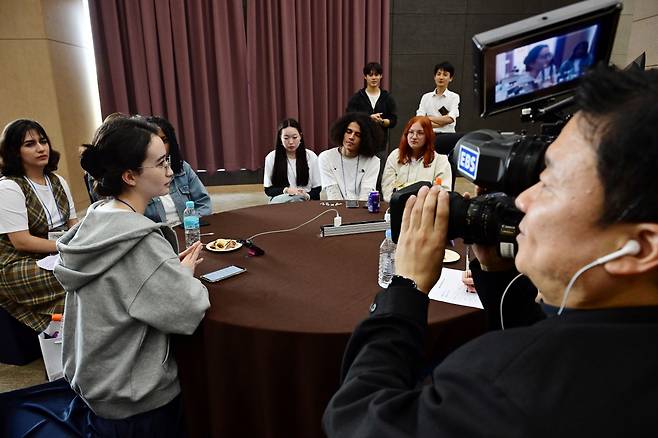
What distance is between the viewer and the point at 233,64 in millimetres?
4992

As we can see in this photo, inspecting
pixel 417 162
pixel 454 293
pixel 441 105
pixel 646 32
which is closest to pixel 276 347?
pixel 454 293

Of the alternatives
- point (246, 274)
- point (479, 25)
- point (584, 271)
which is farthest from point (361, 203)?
point (479, 25)

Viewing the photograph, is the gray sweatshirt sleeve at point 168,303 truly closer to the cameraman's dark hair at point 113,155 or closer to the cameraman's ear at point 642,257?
the cameraman's dark hair at point 113,155

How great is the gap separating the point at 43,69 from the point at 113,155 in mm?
3501

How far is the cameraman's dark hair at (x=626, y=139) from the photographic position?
45 centimetres

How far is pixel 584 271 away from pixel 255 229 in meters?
1.66

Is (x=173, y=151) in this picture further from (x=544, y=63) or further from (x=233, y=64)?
(x=233, y=64)

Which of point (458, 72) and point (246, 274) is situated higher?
point (458, 72)

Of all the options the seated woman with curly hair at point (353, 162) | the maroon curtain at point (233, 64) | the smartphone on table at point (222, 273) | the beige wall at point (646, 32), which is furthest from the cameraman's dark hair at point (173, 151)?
the beige wall at point (646, 32)

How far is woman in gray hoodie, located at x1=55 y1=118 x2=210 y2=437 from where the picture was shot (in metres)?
1.18

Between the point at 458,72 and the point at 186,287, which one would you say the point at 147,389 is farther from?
the point at 458,72

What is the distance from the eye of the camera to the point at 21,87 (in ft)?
13.1

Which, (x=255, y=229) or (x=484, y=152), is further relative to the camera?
(x=255, y=229)

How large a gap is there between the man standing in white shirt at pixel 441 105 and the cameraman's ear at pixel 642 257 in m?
4.20
